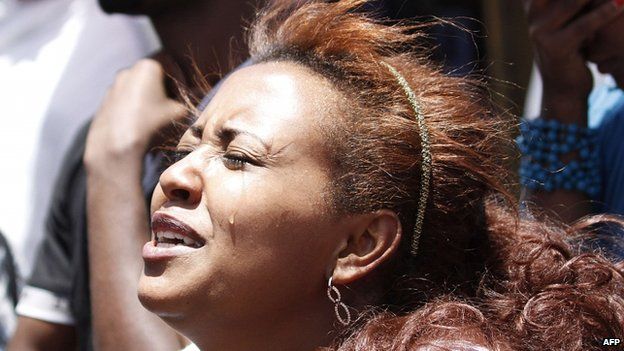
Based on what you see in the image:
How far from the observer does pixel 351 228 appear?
6.27 feet

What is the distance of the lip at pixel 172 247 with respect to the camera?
1829 mm

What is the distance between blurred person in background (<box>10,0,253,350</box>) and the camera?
8.00 feet

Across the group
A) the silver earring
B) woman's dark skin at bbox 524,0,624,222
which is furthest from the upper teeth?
woman's dark skin at bbox 524,0,624,222

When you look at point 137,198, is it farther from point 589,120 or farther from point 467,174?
point 589,120

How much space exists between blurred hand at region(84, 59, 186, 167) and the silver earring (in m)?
0.88

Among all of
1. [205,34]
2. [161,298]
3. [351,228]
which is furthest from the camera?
[205,34]

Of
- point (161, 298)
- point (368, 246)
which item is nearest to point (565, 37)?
point (368, 246)

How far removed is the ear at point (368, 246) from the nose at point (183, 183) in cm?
32

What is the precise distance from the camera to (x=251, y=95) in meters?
1.97

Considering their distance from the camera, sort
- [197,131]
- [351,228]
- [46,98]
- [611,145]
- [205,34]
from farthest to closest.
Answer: [46,98]
[205,34]
[611,145]
[197,131]
[351,228]

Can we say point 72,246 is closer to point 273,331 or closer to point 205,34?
point 205,34

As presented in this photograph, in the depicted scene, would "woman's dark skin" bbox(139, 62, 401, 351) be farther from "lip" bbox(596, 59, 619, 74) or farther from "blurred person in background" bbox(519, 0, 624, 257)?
"lip" bbox(596, 59, 619, 74)

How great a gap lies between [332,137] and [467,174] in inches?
12.0

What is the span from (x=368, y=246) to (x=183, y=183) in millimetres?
396
